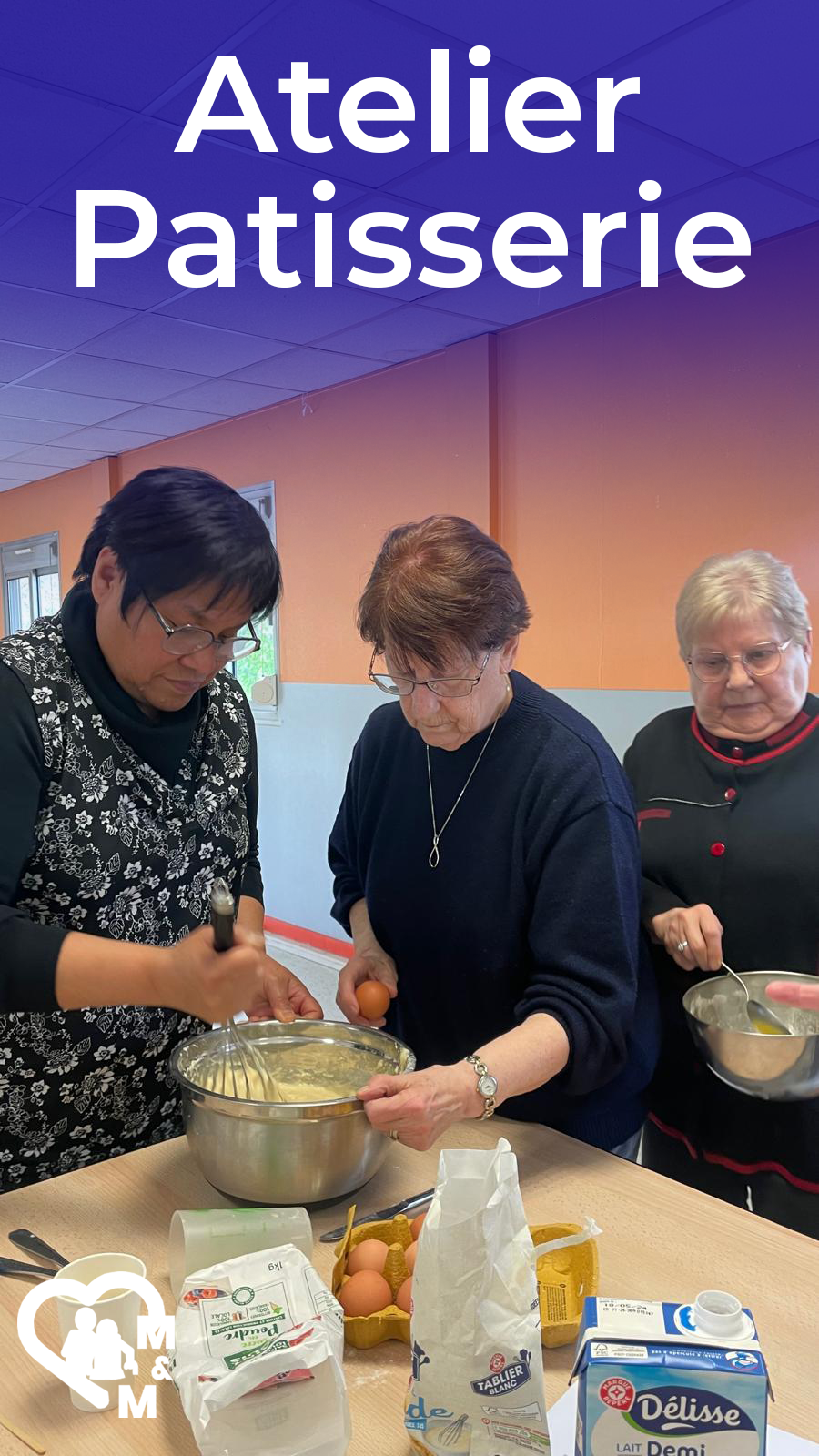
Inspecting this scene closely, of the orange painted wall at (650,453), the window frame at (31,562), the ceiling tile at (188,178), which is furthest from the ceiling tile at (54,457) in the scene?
the ceiling tile at (188,178)

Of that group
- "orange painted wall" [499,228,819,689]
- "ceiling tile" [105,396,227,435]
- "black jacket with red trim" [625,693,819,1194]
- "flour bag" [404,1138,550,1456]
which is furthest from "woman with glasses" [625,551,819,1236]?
"ceiling tile" [105,396,227,435]

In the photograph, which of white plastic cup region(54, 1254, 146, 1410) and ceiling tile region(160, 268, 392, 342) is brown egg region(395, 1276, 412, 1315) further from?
ceiling tile region(160, 268, 392, 342)

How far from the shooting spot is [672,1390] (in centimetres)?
70

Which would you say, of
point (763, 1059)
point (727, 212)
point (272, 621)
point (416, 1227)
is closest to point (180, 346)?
point (272, 621)

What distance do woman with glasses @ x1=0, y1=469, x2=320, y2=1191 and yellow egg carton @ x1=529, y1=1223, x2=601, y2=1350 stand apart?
465 millimetres

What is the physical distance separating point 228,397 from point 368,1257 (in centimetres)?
462

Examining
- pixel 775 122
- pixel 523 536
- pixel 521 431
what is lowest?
pixel 523 536

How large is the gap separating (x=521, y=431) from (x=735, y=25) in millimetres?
1923

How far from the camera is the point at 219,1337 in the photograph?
0.80m

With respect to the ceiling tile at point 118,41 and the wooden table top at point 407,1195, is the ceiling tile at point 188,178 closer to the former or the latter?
the ceiling tile at point 118,41

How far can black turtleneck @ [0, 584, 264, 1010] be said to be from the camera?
46.4 inches

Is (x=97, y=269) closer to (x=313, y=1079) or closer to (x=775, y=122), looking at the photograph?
(x=775, y=122)

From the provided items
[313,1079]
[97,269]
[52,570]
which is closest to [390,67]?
[97,269]

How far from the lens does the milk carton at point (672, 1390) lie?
2.29 ft
